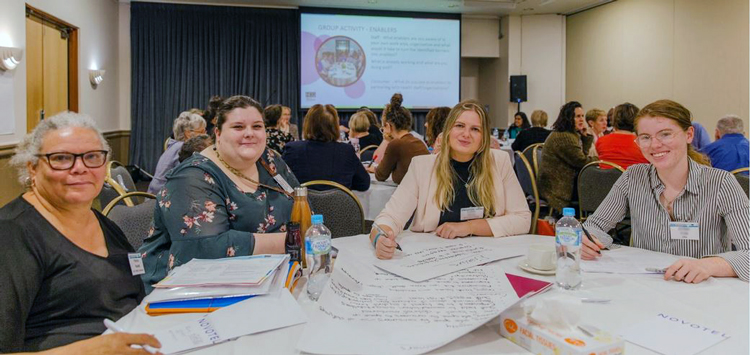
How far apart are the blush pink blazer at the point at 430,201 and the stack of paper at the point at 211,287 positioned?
2.79 feet

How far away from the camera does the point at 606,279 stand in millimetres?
1533

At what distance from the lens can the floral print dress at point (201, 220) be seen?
176 centimetres

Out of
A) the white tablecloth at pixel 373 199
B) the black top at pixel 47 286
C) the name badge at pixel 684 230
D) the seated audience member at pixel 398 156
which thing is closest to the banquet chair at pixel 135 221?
the black top at pixel 47 286

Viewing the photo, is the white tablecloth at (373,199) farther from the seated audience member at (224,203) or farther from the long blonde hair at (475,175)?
the seated audience member at (224,203)

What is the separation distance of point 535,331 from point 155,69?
9.60 metres

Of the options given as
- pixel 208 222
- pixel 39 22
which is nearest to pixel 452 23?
pixel 39 22

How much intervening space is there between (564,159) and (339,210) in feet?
8.93

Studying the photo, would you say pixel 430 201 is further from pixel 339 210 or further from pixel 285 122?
pixel 285 122

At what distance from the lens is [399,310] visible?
122cm

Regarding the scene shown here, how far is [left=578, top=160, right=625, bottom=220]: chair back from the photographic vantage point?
3.62 metres

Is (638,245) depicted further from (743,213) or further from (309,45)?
(309,45)

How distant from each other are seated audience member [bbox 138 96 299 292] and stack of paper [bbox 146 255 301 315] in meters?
0.36

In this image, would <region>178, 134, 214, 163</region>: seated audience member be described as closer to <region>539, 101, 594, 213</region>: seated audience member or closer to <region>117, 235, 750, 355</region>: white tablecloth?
<region>117, 235, 750, 355</region>: white tablecloth

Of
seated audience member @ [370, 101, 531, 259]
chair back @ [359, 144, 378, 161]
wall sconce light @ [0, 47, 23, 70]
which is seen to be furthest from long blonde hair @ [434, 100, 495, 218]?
wall sconce light @ [0, 47, 23, 70]
